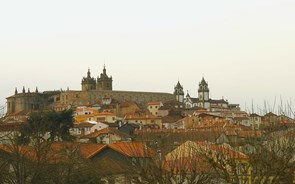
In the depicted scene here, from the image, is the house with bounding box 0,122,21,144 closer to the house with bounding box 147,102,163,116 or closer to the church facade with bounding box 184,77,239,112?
the house with bounding box 147,102,163,116

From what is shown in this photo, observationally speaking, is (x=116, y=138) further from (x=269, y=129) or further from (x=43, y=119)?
(x=269, y=129)

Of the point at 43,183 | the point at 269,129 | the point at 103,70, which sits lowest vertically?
the point at 43,183

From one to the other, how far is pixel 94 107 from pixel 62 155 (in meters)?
91.3

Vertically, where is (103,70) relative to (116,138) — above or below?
above

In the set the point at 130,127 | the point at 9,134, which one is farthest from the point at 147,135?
the point at 130,127

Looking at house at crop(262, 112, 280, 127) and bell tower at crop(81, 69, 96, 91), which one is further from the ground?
bell tower at crop(81, 69, 96, 91)

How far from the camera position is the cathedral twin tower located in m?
145

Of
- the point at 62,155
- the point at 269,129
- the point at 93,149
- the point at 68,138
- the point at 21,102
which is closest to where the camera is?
the point at 269,129

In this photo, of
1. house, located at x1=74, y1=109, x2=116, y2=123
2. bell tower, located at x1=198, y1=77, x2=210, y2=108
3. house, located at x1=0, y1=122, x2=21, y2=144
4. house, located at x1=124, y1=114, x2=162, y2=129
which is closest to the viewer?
house, located at x1=0, y1=122, x2=21, y2=144

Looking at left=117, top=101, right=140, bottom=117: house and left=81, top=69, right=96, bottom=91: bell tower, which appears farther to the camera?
left=81, top=69, right=96, bottom=91: bell tower

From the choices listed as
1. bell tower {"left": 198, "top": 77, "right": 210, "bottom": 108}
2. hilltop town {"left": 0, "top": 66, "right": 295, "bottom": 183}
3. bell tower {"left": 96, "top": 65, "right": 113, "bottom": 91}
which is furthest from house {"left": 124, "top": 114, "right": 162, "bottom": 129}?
bell tower {"left": 198, "top": 77, "right": 210, "bottom": 108}

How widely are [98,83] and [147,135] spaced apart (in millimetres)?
113658

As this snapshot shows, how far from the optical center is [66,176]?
24.2m

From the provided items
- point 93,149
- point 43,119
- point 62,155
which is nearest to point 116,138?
point 43,119
